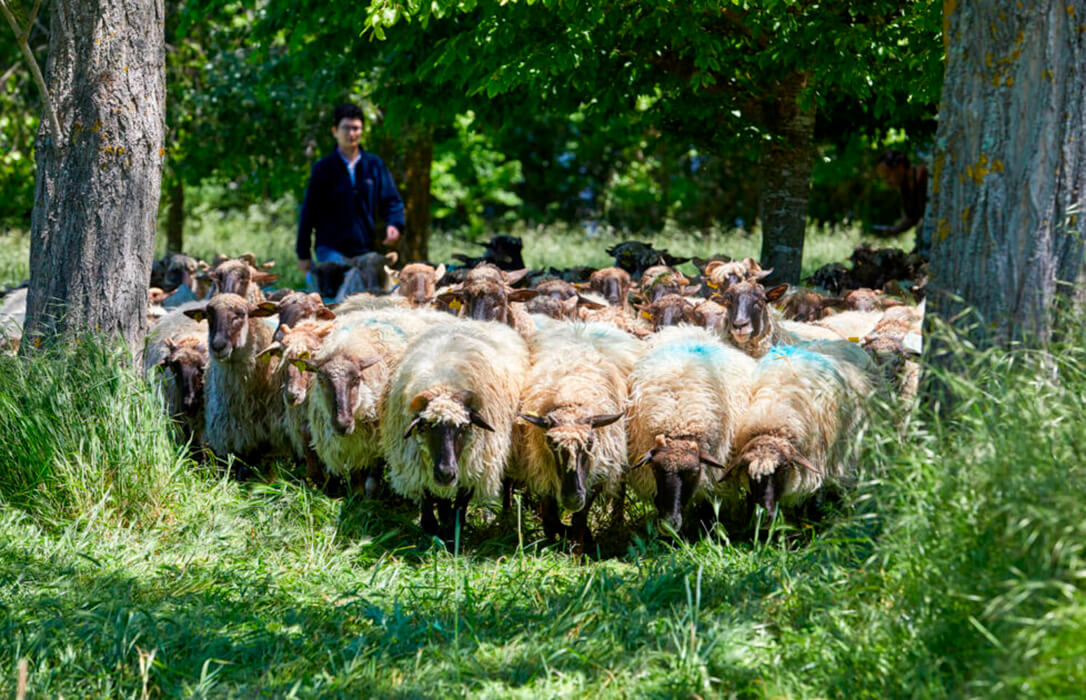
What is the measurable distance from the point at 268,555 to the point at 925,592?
346 centimetres

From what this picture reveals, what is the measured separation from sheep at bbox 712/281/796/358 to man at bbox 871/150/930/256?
687 cm

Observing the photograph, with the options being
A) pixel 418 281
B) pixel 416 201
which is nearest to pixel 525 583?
pixel 418 281

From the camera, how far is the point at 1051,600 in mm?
3182

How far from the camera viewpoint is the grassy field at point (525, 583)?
140 inches

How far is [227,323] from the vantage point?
7.24 m

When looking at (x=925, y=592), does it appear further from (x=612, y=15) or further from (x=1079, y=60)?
(x=612, y=15)

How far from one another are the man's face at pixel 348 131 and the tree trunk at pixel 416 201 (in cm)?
429

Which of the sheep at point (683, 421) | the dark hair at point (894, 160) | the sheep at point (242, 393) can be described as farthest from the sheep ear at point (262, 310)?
the dark hair at point (894, 160)

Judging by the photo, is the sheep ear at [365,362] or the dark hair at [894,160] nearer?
the sheep ear at [365,362]

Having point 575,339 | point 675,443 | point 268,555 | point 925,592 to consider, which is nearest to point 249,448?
point 268,555

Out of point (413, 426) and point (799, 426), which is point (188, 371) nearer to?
point (413, 426)

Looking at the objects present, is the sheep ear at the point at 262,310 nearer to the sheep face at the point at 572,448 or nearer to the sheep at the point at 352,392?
the sheep at the point at 352,392

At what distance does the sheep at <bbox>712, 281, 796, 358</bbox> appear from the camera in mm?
7445

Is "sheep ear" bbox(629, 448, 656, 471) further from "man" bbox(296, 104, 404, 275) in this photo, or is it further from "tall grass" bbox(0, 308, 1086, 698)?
"man" bbox(296, 104, 404, 275)
